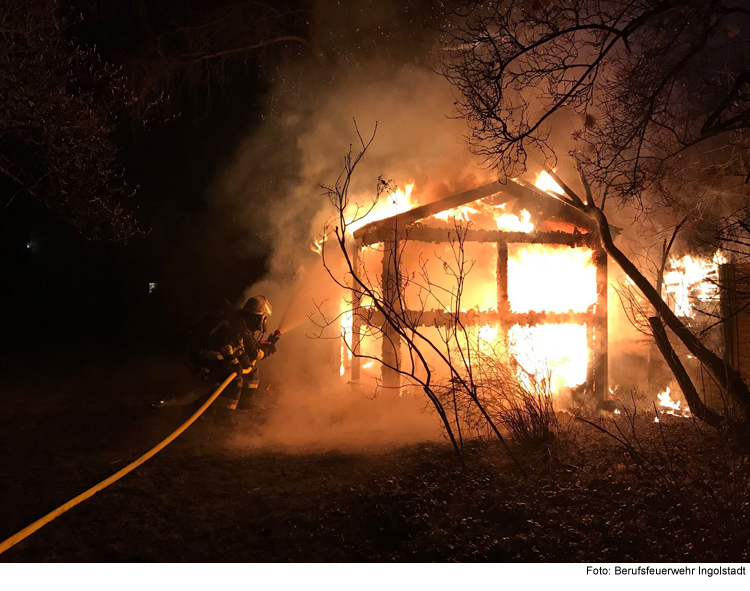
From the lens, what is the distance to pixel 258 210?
16.4 meters

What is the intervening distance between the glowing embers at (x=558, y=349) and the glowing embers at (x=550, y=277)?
1.40 feet

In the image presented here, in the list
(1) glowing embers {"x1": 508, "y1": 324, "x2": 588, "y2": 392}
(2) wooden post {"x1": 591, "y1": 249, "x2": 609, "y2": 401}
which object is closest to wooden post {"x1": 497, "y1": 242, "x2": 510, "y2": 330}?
(1) glowing embers {"x1": 508, "y1": 324, "x2": 588, "y2": 392}

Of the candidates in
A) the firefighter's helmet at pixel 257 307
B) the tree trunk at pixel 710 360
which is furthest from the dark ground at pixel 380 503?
the firefighter's helmet at pixel 257 307

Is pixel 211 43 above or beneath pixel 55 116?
above

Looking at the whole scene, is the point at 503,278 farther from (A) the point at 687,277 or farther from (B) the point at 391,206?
(A) the point at 687,277

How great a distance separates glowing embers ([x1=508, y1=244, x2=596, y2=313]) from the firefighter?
16.0 ft

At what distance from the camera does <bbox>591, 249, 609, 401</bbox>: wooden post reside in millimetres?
8633

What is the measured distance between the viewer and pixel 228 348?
23.9 feet

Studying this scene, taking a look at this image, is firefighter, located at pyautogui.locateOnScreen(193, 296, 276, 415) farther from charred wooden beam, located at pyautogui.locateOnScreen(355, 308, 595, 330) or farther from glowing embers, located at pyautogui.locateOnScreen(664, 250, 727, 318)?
glowing embers, located at pyautogui.locateOnScreen(664, 250, 727, 318)

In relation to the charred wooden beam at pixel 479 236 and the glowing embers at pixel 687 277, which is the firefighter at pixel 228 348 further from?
the glowing embers at pixel 687 277

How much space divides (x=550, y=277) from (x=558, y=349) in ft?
4.66

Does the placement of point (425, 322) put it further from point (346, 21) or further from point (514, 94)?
point (346, 21)

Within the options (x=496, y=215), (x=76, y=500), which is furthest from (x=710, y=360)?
(x=76, y=500)

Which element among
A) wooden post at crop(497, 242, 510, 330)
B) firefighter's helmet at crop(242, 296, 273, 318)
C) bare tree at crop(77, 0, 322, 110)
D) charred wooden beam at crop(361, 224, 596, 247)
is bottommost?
firefighter's helmet at crop(242, 296, 273, 318)
